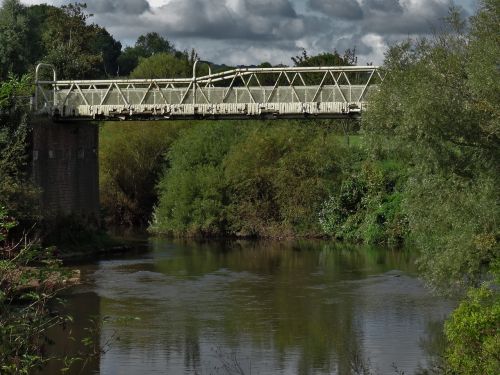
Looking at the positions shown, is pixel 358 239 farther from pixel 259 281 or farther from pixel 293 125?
pixel 259 281

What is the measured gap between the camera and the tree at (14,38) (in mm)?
48562

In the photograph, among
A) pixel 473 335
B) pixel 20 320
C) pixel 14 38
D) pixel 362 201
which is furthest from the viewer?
pixel 362 201

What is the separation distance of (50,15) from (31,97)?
37573 mm

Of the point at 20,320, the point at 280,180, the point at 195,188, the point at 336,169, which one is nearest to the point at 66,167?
the point at 195,188

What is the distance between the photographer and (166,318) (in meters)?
30.0

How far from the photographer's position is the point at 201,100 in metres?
46.7

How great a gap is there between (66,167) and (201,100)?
290 inches

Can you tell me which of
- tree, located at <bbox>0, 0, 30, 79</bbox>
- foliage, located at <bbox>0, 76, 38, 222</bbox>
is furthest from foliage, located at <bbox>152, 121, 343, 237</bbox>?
foliage, located at <bbox>0, 76, 38, 222</bbox>

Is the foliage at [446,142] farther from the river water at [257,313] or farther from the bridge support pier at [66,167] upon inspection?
the bridge support pier at [66,167]

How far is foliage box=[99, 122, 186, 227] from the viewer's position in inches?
2404

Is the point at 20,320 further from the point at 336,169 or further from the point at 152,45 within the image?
the point at 152,45

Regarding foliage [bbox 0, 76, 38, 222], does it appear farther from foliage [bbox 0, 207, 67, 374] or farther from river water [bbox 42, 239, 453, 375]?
foliage [bbox 0, 207, 67, 374]

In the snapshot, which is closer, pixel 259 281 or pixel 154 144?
pixel 259 281

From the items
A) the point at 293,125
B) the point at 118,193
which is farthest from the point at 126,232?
the point at 293,125
